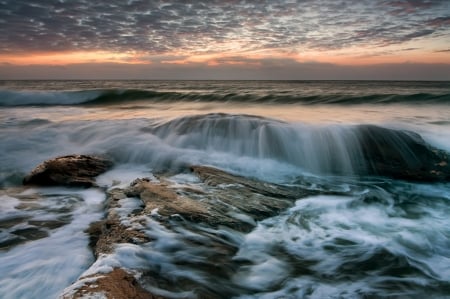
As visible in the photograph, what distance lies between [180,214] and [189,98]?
1814 centimetres

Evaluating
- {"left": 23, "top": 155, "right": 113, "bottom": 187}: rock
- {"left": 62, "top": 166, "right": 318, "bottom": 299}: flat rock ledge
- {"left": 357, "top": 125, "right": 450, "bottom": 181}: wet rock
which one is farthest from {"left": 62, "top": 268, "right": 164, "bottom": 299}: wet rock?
{"left": 357, "top": 125, "right": 450, "bottom": 181}: wet rock

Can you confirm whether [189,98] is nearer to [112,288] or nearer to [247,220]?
[247,220]

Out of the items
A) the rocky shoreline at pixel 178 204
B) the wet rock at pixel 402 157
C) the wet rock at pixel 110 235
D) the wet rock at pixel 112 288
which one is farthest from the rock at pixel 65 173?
the wet rock at pixel 402 157

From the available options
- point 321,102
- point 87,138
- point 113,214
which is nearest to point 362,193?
point 113,214

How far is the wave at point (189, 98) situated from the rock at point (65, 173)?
13977 mm

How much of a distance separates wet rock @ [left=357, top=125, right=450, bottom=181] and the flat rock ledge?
6.83 feet

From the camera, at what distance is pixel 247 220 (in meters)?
4.19

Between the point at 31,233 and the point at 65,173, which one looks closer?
the point at 31,233

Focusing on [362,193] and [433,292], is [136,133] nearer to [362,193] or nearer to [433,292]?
[362,193]

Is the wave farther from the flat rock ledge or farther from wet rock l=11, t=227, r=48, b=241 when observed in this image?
wet rock l=11, t=227, r=48, b=241

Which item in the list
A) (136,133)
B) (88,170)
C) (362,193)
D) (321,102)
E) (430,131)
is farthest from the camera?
(321,102)

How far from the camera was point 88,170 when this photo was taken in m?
6.26

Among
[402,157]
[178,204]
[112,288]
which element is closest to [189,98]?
[402,157]

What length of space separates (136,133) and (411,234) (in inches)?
262
